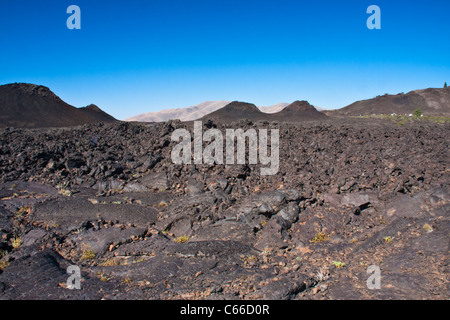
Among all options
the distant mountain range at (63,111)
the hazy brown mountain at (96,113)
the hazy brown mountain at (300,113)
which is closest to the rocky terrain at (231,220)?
the distant mountain range at (63,111)

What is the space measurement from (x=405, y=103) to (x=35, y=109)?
65526mm

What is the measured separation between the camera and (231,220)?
31.5 feet

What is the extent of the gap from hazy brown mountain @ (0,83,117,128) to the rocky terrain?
24926 millimetres

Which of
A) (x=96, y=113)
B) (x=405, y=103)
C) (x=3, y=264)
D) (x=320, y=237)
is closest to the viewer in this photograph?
(x=3, y=264)

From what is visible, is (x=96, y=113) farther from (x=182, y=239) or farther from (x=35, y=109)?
(x=182, y=239)

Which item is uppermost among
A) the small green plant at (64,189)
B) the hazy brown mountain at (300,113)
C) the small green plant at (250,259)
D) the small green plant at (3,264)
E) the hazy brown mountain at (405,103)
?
the hazy brown mountain at (405,103)

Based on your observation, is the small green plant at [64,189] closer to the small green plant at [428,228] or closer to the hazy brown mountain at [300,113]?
the small green plant at [428,228]

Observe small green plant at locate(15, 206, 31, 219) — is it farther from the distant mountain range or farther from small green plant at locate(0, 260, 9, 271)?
the distant mountain range

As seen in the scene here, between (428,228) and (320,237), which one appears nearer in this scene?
(428,228)

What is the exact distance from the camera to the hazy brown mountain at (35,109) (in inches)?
1471

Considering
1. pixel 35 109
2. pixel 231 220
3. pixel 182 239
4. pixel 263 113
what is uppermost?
pixel 35 109

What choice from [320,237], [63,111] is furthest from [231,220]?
[63,111]

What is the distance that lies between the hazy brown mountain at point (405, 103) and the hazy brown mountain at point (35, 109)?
45573 millimetres

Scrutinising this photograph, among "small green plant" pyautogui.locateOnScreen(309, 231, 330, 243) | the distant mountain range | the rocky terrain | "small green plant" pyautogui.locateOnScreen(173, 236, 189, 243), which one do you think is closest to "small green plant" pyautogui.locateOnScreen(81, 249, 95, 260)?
the rocky terrain
